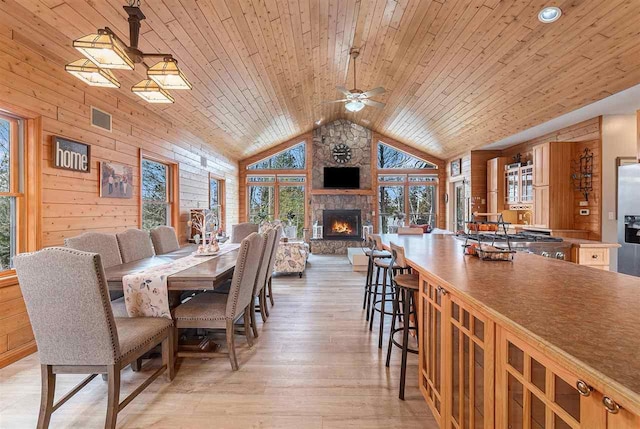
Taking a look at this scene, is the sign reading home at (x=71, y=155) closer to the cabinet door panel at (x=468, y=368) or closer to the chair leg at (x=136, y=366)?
the chair leg at (x=136, y=366)

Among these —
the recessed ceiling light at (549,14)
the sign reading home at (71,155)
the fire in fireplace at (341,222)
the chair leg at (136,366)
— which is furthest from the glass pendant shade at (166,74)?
the fire in fireplace at (341,222)

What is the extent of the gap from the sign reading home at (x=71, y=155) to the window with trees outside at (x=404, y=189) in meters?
7.20

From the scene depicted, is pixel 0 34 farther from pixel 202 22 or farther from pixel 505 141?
pixel 505 141

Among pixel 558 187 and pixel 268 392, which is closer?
pixel 268 392

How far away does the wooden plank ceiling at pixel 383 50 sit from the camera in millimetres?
2729

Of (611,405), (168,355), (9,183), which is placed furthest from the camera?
(9,183)

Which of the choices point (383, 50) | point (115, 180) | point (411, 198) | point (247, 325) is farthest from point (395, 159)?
point (247, 325)

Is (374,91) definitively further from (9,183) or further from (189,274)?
(9,183)

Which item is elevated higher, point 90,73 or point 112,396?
point 90,73

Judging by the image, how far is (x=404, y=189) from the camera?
29.9 ft

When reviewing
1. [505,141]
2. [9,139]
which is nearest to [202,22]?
[9,139]

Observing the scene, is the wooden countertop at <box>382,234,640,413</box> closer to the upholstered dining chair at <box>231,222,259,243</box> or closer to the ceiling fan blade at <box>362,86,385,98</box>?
the ceiling fan blade at <box>362,86,385,98</box>

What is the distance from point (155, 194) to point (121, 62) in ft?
10.4

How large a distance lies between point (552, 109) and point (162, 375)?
19.1ft
